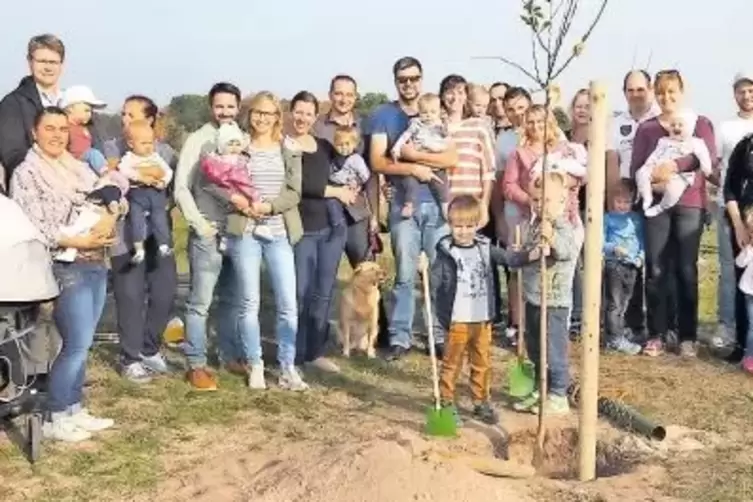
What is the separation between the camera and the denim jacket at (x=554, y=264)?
23.4ft

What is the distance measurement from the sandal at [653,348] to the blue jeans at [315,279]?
8.60 ft

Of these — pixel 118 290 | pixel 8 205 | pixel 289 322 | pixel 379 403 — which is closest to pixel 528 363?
pixel 379 403

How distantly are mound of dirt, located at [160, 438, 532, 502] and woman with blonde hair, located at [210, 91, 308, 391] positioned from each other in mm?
1788

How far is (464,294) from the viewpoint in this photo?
278 inches

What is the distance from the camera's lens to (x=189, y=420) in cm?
730

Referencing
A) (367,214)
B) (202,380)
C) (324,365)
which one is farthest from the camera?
(367,214)

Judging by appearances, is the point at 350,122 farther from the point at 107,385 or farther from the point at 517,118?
the point at 107,385

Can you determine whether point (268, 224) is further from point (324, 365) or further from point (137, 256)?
point (324, 365)

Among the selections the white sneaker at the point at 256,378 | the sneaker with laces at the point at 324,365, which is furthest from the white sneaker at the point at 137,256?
the sneaker with laces at the point at 324,365

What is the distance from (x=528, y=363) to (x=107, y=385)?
302cm

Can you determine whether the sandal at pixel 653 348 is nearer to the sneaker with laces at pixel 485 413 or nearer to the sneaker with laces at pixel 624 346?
the sneaker with laces at pixel 624 346

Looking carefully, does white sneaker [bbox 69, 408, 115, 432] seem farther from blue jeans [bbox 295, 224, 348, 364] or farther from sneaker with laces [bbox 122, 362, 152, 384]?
blue jeans [bbox 295, 224, 348, 364]

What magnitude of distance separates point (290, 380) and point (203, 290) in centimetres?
90

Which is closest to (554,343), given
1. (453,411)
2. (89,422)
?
(453,411)
